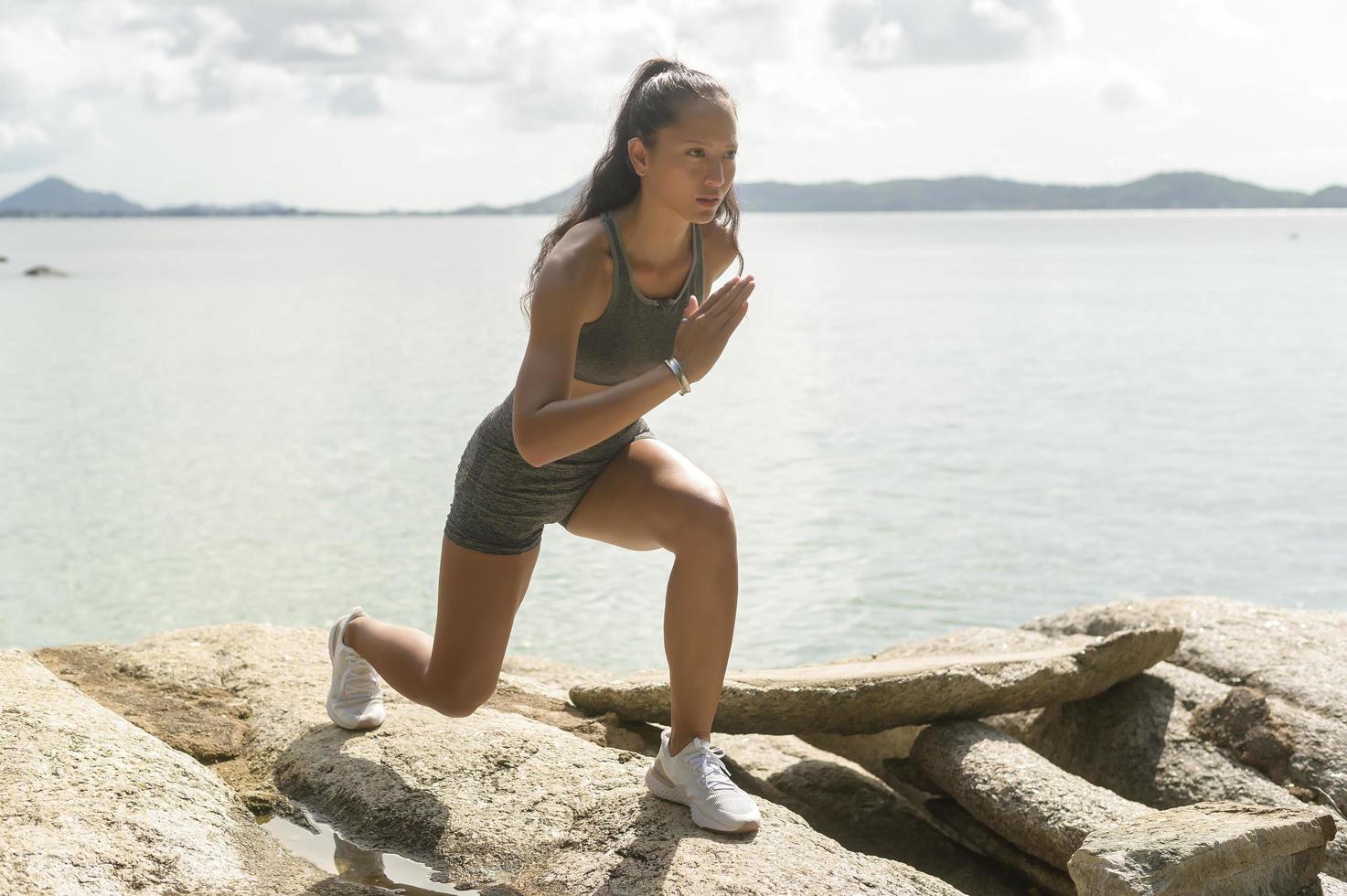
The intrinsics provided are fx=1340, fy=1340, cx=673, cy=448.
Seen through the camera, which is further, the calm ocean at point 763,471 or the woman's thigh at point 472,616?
the calm ocean at point 763,471

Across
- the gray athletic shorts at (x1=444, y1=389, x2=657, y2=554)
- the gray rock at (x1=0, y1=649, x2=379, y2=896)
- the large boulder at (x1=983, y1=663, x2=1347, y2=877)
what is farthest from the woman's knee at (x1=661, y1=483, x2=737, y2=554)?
the large boulder at (x1=983, y1=663, x2=1347, y2=877)

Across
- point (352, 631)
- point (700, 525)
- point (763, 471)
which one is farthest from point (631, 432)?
point (763, 471)

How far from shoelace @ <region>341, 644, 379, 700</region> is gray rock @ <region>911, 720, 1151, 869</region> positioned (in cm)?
225

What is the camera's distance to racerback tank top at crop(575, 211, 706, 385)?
430 centimetres

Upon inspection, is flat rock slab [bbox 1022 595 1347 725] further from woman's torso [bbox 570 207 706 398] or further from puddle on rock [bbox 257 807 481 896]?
puddle on rock [bbox 257 807 481 896]

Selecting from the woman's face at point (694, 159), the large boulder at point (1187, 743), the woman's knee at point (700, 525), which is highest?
the woman's face at point (694, 159)

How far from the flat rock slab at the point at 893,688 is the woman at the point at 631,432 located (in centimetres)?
94

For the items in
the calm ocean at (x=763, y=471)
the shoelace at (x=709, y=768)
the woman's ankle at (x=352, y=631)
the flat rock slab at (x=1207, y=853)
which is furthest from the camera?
the calm ocean at (x=763, y=471)

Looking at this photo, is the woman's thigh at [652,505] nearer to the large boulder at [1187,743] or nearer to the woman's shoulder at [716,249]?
the woman's shoulder at [716,249]

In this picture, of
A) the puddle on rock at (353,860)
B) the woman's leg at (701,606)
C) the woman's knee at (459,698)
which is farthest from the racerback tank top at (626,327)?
the puddle on rock at (353,860)

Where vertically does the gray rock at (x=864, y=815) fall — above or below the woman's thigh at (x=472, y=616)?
below

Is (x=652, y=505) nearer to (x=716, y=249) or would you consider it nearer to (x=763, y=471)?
(x=716, y=249)

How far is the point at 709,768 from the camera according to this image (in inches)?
164

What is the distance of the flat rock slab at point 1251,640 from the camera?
6121 millimetres
